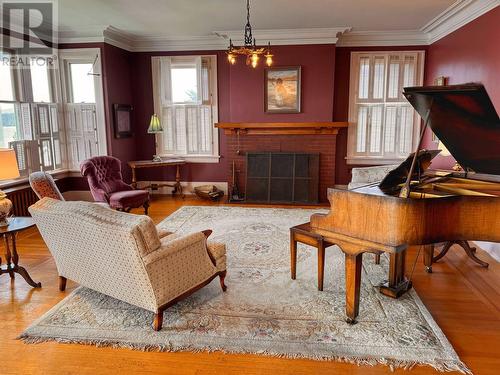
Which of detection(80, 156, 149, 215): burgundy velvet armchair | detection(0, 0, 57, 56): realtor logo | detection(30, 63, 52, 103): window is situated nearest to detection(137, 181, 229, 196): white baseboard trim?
detection(80, 156, 149, 215): burgundy velvet armchair

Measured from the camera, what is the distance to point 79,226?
255cm

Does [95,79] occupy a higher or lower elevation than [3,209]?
higher

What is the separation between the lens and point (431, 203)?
2164 millimetres

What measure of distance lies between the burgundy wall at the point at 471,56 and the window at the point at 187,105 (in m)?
3.88

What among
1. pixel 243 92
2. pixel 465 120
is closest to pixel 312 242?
pixel 465 120

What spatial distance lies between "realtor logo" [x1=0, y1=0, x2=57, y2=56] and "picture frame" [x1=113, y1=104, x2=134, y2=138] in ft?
4.52

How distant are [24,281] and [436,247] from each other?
172 inches

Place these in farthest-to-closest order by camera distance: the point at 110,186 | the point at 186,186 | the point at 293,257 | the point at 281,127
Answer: the point at 186,186 < the point at 281,127 < the point at 110,186 < the point at 293,257

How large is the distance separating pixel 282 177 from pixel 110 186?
9.67 ft

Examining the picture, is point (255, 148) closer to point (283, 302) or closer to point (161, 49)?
point (161, 49)

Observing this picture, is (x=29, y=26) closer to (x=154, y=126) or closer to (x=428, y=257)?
(x=154, y=126)

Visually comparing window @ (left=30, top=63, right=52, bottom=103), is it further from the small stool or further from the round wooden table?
the small stool

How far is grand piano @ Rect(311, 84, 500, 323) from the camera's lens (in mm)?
2146

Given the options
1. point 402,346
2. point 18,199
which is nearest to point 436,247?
point 402,346
